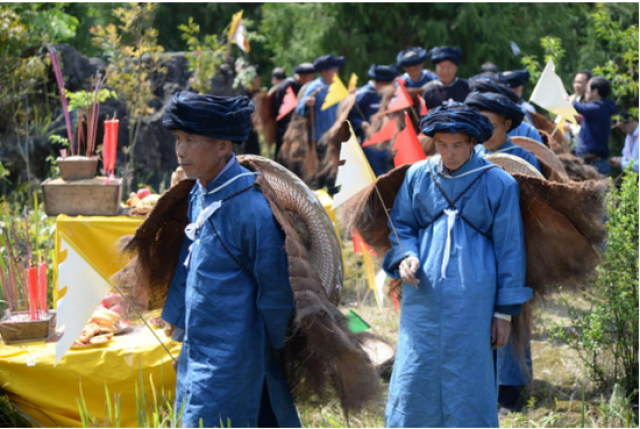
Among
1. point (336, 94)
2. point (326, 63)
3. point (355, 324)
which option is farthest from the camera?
point (326, 63)

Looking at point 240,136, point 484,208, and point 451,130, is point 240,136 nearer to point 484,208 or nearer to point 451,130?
point 451,130

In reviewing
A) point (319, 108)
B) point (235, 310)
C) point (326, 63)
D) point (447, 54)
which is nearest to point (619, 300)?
point (235, 310)

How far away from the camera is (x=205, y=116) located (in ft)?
9.07

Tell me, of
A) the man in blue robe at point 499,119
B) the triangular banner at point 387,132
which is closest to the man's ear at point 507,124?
the man in blue robe at point 499,119

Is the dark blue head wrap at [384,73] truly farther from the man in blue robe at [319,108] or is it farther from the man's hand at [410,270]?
the man's hand at [410,270]

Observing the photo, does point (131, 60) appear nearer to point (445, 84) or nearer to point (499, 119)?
point (445, 84)

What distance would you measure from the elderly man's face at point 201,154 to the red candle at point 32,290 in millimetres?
1415

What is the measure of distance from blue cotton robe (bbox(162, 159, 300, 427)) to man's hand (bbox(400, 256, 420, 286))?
54 centimetres

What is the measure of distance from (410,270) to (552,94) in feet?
7.37

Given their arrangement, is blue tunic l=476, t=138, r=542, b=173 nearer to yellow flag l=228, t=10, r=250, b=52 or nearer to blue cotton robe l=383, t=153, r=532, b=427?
blue cotton robe l=383, t=153, r=532, b=427

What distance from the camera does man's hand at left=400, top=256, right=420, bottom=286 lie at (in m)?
3.14

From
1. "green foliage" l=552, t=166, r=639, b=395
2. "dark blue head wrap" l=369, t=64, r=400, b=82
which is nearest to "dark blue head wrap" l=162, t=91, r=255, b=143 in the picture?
"green foliage" l=552, t=166, r=639, b=395

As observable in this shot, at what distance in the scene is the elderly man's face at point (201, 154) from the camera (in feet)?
9.29

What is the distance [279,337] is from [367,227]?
89 centimetres
